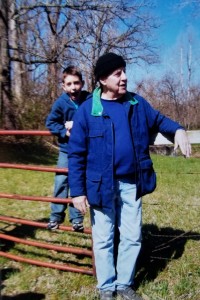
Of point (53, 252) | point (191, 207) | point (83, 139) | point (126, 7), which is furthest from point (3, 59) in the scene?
point (83, 139)

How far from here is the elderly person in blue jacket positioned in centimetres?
265

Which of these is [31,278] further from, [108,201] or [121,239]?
[108,201]

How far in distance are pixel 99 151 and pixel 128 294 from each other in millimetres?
1078

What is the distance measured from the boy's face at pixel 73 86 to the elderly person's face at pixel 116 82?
2.26 ft

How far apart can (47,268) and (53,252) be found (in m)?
0.39

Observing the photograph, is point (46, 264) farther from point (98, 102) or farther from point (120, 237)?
point (98, 102)

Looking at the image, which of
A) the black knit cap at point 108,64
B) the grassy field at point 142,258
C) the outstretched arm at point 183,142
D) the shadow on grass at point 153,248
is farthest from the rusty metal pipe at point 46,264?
the black knit cap at point 108,64

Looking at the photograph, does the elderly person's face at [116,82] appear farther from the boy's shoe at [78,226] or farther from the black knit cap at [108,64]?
the boy's shoe at [78,226]

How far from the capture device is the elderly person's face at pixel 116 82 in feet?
8.80

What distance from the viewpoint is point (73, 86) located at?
338 cm

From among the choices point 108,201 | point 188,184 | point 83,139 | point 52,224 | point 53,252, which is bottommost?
point 188,184

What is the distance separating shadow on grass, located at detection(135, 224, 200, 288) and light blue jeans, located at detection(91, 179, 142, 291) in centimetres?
39

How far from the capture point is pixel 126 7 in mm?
17422

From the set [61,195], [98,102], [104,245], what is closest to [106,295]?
[104,245]
